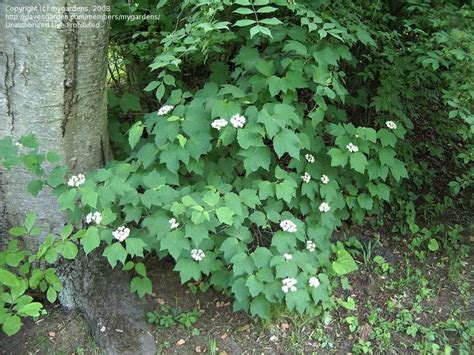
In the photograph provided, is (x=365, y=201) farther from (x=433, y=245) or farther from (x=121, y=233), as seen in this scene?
(x=121, y=233)

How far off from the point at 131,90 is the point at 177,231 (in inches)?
61.7

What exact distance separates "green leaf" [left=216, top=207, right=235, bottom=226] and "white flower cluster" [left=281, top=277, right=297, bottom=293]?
18.8 inches

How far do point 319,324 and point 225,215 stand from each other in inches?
40.8

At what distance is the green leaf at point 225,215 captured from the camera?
2.20 meters

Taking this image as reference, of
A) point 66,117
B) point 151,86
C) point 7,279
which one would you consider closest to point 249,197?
point 151,86

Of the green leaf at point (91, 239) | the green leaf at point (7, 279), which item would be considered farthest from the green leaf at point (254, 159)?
the green leaf at point (7, 279)

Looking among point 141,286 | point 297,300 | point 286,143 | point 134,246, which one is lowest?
point 141,286

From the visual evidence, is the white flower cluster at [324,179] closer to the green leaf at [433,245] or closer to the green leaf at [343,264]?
the green leaf at [343,264]

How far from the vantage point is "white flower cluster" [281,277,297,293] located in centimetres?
239

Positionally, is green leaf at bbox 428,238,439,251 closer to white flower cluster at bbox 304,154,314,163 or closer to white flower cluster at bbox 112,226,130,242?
white flower cluster at bbox 304,154,314,163

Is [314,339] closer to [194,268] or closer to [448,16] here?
[194,268]

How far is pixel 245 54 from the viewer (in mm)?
2613

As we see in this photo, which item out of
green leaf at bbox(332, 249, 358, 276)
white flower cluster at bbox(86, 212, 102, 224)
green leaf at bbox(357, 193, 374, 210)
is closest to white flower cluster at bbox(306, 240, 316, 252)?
green leaf at bbox(332, 249, 358, 276)

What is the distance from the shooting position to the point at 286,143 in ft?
7.72
